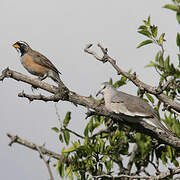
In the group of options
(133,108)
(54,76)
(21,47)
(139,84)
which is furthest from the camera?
(21,47)

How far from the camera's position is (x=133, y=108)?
673 centimetres

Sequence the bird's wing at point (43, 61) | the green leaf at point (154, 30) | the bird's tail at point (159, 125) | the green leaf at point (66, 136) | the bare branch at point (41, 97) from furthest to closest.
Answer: the bird's wing at point (43, 61) < the bare branch at point (41, 97) < the green leaf at point (154, 30) < the bird's tail at point (159, 125) < the green leaf at point (66, 136)

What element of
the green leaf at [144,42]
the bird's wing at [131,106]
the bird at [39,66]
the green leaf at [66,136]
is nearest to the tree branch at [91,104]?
the bird's wing at [131,106]

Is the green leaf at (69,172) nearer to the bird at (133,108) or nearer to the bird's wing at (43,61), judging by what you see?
the bird at (133,108)

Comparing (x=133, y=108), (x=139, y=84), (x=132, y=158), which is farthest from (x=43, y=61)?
(x=132, y=158)

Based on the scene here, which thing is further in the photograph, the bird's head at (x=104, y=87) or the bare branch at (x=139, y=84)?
the bird's head at (x=104, y=87)

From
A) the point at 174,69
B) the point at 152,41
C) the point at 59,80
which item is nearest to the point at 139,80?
the point at 152,41

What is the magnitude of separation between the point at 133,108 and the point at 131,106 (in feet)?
0.21

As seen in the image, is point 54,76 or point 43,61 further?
point 43,61

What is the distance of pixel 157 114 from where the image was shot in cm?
705

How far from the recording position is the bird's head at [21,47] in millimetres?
13597

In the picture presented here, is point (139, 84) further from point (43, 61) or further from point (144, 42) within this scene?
point (43, 61)

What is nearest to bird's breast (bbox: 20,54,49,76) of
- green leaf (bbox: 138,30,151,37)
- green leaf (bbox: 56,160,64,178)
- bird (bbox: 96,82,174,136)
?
bird (bbox: 96,82,174,136)

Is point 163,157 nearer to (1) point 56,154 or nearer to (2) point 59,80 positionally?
(1) point 56,154
